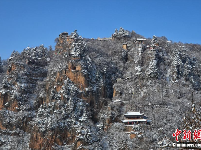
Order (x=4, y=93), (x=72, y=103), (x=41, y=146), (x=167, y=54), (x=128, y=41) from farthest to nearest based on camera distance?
1. (x=128, y=41)
2. (x=167, y=54)
3. (x=4, y=93)
4. (x=72, y=103)
5. (x=41, y=146)

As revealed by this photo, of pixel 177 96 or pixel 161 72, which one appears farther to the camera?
pixel 161 72

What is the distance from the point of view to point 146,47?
92562mm

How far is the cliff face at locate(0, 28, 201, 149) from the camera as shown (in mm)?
69938

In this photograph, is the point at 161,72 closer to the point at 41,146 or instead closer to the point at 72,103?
the point at 72,103

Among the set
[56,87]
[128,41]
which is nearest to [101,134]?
[56,87]

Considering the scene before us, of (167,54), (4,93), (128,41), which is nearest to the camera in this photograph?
(4,93)

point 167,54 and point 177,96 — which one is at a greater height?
point 167,54

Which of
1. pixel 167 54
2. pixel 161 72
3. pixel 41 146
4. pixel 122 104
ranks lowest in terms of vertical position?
pixel 41 146

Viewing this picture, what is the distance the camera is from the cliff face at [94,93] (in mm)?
69938

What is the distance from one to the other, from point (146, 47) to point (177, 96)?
20279 millimetres

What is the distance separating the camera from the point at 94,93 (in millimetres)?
81125

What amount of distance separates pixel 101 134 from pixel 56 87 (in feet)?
53.5

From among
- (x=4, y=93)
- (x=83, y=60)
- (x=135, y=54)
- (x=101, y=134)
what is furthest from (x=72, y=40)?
(x=101, y=134)

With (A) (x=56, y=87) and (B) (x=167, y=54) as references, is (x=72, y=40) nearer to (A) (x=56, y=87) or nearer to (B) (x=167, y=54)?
(A) (x=56, y=87)
